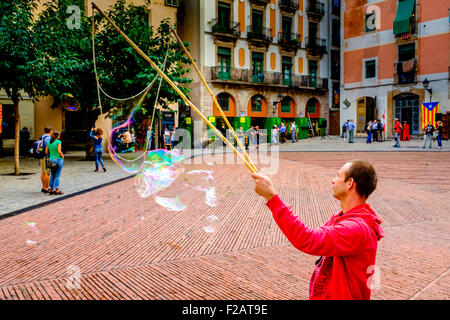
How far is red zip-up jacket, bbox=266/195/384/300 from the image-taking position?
6.03ft

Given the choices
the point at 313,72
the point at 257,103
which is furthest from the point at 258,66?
the point at 313,72

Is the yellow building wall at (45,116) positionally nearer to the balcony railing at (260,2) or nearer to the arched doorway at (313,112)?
the balcony railing at (260,2)

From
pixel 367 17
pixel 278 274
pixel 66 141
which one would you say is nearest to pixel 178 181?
pixel 278 274

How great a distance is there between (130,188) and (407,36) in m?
30.1

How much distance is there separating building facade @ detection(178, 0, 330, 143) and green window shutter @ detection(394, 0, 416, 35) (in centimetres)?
872

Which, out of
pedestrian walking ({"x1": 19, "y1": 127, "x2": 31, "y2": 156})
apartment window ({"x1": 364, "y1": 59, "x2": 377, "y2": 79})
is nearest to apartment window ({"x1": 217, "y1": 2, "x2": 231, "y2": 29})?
apartment window ({"x1": 364, "y1": 59, "x2": 377, "y2": 79})

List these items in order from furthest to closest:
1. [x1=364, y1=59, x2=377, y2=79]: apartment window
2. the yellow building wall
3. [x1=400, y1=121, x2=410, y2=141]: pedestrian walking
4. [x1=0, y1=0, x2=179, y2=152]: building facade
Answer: [x1=364, y1=59, x2=377, y2=79]: apartment window, [x1=400, y1=121, x2=410, y2=141]: pedestrian walking, the yellow building wall, [x1=0, y1=0, x2=179, y2=152]: building facade

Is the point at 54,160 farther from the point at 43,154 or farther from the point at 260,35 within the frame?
the point at 260,35

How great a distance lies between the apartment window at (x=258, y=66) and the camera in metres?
35.0

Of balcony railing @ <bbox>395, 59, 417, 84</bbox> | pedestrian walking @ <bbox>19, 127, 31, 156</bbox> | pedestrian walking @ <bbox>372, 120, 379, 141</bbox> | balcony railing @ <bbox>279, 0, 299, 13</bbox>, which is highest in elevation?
balcony railing @ <bbox>279, 0, 299, 13</bbox>

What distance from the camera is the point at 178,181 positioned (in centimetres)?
1203

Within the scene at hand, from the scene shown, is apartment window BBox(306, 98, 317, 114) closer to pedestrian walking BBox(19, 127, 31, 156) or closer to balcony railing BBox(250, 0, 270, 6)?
balcony railing BBox(250, 0, 270, 6)
